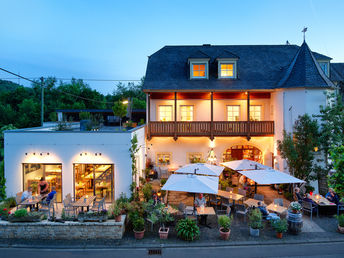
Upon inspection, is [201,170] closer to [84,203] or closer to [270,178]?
[270,178]

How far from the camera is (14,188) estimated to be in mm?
11797

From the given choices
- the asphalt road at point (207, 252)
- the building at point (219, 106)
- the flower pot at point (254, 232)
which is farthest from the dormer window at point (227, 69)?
the asphalt road at point (207, 252)

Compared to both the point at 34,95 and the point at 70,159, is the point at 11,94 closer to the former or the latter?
the point at 34,95

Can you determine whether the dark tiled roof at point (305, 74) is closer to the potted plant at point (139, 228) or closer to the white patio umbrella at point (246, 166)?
the white patio umbrella at point (246, 166)

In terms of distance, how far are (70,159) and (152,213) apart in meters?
5.46

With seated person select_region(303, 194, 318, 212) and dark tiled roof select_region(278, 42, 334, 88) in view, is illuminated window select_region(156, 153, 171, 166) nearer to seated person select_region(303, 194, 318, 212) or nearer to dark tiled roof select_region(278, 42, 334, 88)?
seated person select_region(303, 194, 318, 212)

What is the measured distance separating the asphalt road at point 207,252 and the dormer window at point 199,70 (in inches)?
489

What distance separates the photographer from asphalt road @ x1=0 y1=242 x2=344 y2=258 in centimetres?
781

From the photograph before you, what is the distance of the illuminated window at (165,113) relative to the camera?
17812 mm

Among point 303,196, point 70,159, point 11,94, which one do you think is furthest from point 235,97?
point 11,94

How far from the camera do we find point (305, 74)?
1457 cm

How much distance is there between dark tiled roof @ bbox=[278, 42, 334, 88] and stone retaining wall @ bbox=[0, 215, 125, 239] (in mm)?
13353

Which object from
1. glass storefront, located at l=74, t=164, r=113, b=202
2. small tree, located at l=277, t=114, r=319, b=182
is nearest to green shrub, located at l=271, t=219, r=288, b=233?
small tree, located at l=277, t=114, r=319, b=182

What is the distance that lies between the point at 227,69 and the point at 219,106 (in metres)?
2.92
